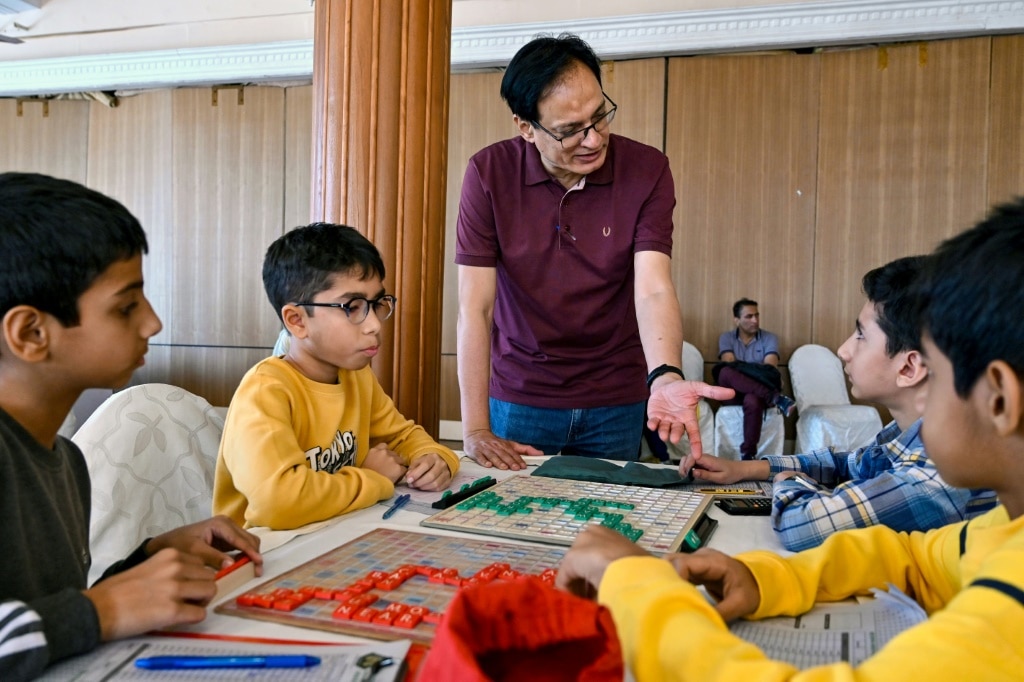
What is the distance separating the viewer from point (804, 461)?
1776 millimetres

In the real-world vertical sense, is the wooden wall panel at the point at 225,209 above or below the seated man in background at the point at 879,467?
above

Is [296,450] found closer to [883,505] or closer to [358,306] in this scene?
[358,306]

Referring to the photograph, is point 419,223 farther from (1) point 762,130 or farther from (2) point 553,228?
(1) point 762,130

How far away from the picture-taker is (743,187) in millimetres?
5988

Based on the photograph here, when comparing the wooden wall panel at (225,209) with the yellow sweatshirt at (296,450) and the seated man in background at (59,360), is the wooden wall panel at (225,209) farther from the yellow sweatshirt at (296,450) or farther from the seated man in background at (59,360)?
the seated man in background at (59,360)

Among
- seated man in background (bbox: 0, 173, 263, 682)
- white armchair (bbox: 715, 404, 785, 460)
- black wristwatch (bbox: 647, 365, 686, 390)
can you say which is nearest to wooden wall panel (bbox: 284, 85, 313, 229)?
white armchair (bbox: 715, 404, 785, 460)

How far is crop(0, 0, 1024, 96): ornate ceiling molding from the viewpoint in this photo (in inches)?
214

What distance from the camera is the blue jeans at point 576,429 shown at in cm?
205

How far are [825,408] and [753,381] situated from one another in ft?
1.68

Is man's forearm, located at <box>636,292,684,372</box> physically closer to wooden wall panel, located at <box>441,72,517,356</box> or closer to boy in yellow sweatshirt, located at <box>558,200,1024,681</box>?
boy in yellow sweatshirt, located at <box>558,200,1024,681</box>

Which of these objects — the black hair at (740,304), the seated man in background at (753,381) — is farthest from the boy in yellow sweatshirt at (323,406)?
the black hair at (740,304)

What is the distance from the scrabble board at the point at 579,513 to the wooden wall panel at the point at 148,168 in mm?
6597

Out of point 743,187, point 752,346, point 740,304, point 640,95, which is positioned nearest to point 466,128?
point 640,95

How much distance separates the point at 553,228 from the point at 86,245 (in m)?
1.25
